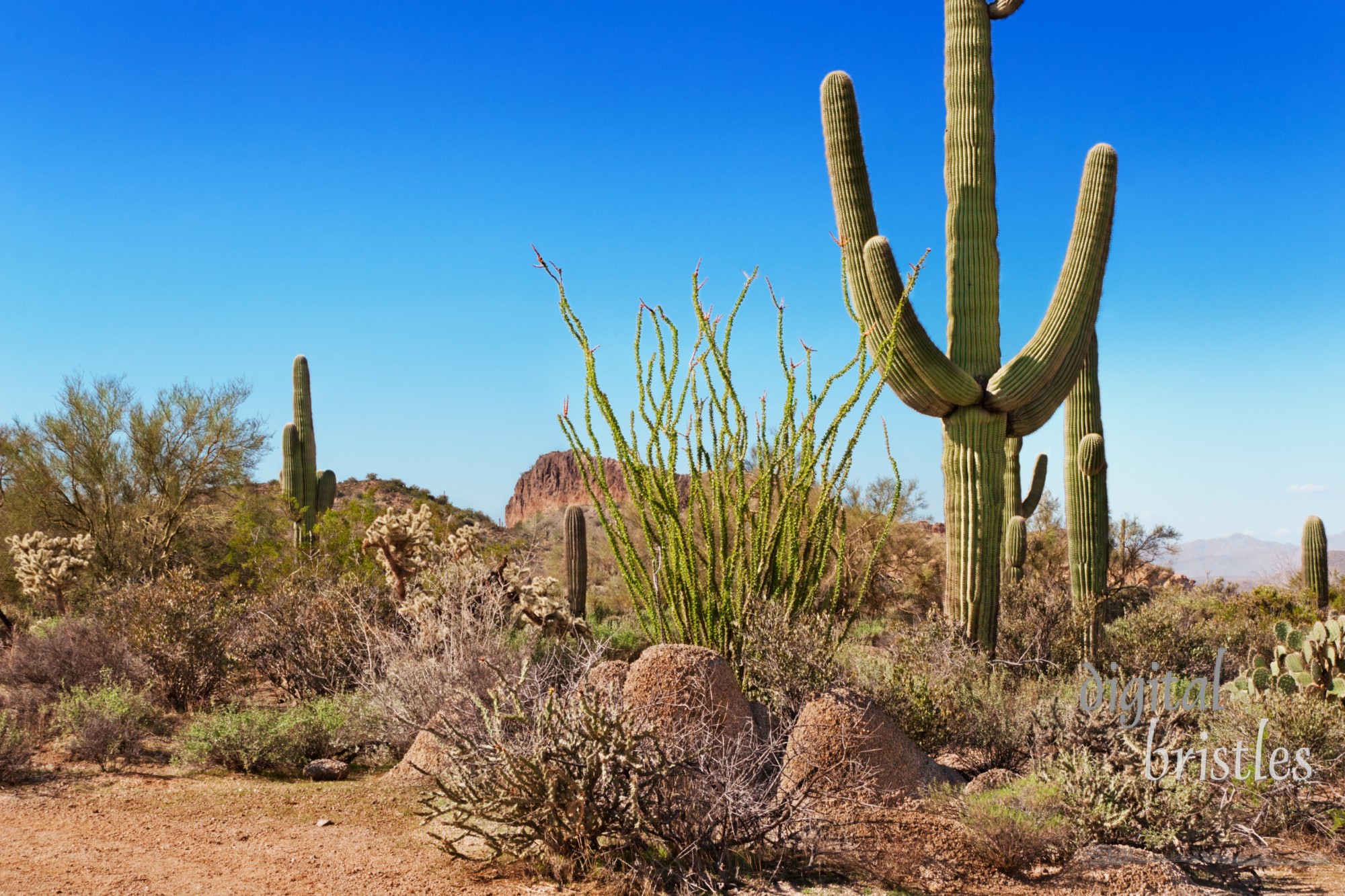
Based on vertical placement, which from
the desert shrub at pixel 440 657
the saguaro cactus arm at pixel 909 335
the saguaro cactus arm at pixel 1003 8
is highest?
the saguaro cactus arm at pixel 1003 8

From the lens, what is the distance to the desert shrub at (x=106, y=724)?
748 cm

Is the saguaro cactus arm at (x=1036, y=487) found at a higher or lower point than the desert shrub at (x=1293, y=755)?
higher

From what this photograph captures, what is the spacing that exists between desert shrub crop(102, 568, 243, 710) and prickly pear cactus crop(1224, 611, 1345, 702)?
8215 mm

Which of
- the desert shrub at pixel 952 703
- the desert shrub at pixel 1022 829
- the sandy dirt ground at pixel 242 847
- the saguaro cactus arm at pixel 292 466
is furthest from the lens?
Answer: the saguaro cactus arm at pixel 292 466

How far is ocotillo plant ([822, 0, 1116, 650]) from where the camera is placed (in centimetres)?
904

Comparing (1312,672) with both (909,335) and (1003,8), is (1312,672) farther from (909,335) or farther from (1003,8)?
(1003,8)

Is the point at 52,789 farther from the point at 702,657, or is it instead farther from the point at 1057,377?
the point at 1057,377

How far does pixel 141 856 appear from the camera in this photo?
536 cm

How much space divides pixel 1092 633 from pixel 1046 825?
584cm

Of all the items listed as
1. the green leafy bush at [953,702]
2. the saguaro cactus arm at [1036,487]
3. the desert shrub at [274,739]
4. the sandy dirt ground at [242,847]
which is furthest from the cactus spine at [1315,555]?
the desert shrub at [274,739]

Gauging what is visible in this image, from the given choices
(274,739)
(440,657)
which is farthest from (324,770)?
(440,657)

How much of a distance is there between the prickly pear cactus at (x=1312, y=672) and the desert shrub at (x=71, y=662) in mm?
8838

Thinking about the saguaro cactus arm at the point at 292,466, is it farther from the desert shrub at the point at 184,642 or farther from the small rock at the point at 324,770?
the small rock at the point at 324,770

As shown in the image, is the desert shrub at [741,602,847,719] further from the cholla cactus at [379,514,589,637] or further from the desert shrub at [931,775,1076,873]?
the cholla cactus at [379,514,589,637]
